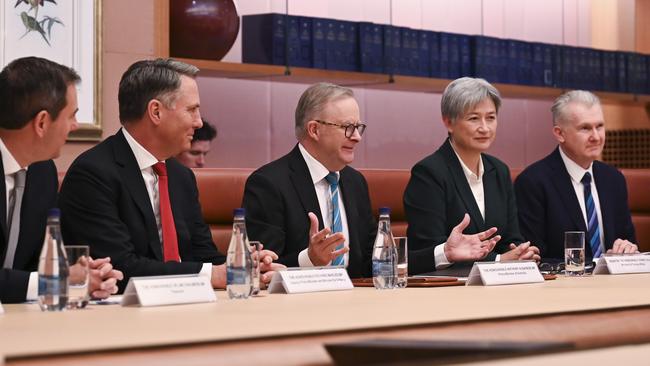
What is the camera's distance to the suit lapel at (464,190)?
15.6 feet

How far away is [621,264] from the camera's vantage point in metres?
4.29

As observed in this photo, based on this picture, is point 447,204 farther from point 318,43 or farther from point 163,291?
point 163,291

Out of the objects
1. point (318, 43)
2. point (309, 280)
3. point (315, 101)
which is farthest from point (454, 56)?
point (309, 280)

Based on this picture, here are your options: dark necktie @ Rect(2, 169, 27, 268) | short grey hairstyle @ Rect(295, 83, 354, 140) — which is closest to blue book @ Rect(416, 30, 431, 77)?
short grey hairstyle @ Rect(295, 83, 354, 140)

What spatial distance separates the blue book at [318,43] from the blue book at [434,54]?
2.76ft

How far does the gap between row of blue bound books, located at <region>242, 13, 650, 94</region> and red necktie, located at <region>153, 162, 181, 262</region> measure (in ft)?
7.51

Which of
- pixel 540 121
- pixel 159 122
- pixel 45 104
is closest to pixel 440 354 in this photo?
pixel 45 104

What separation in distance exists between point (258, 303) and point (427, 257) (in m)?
1.60

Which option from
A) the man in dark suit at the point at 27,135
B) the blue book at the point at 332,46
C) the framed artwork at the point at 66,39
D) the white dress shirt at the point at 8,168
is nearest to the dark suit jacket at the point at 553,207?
the blue book at the point at 332,46

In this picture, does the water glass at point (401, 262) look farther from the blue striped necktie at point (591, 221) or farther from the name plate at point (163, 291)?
the blue striped necktie at point (591, 221)

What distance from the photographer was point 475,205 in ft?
15.7

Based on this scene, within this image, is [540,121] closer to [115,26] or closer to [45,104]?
[115,26]

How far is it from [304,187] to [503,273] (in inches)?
39.1

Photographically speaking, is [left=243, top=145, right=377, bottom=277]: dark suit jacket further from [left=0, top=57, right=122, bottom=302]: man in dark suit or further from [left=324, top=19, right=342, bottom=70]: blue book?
[left=324, top=19, right=342, bottom=70]: blue book
